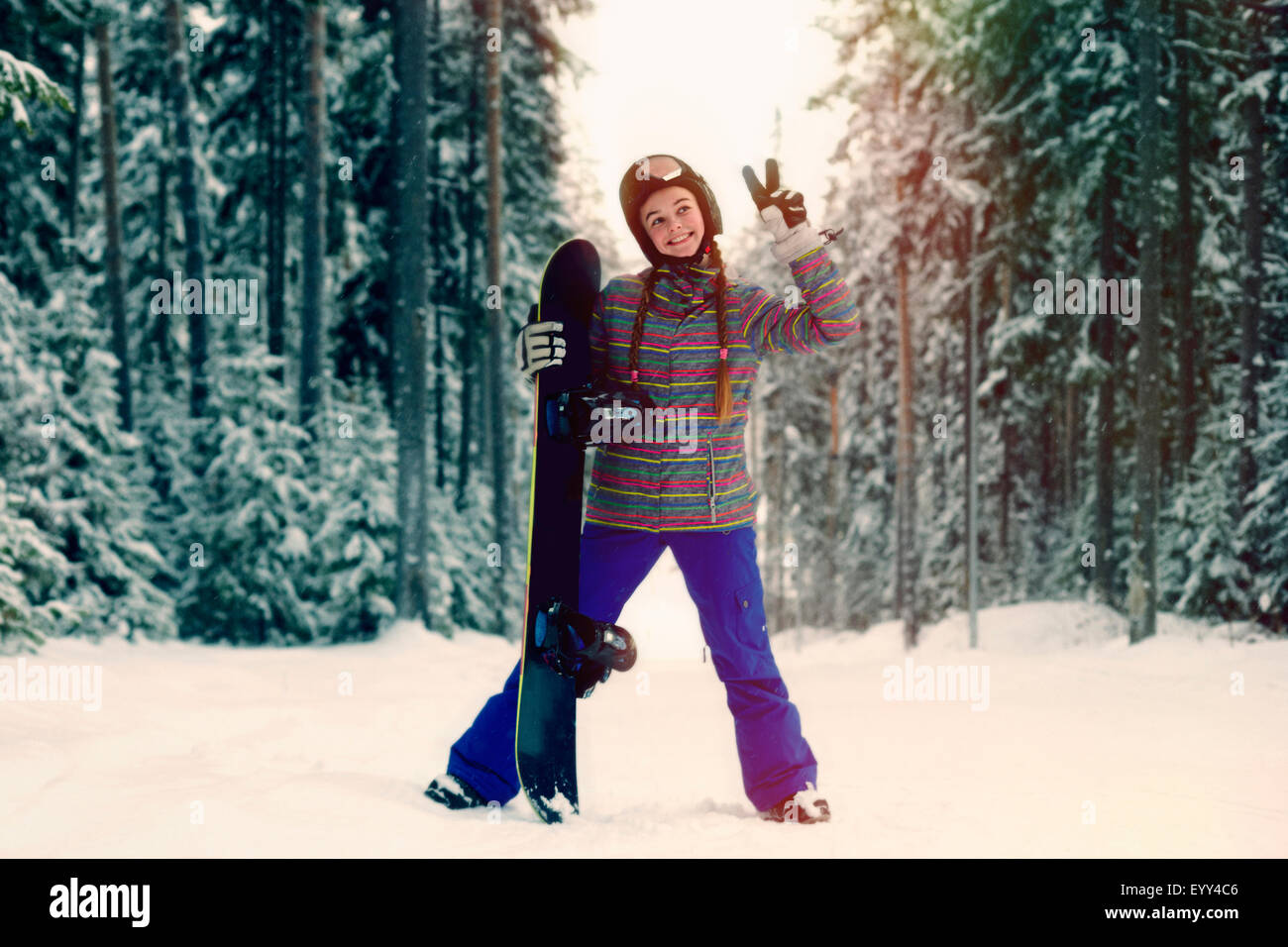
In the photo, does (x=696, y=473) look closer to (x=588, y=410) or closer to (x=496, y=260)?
(x=588, y=410)

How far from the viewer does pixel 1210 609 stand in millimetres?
14297

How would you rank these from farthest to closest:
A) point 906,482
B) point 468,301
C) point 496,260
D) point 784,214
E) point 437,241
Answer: point 468,301 → point 906,482 → point 437,241 → point 496,260 → point 784,214

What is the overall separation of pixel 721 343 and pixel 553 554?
109 centimetres

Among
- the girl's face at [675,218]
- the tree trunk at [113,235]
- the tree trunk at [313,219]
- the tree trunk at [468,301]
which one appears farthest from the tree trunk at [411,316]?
the girl's face at [675,218]

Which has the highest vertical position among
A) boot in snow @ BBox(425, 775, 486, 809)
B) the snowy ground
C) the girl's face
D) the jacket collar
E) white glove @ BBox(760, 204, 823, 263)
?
the girl's face

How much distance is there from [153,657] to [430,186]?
11716 mm

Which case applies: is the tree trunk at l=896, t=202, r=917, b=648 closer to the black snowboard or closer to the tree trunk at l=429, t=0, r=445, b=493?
the tree trunk at l=429, t=0, r=445, b=493

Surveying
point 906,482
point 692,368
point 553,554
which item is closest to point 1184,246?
point 906,482

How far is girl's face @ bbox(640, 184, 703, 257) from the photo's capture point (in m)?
4.34

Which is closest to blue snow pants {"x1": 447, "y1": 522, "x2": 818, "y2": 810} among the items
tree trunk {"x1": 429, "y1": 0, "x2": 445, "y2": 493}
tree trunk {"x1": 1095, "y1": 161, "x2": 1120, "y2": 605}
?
tree trunk {"x1": 1095, "y1": 161, "x2": 1120, "y2": 605}

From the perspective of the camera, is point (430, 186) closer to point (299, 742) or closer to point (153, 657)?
point (153, 657)

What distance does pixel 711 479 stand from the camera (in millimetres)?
4254

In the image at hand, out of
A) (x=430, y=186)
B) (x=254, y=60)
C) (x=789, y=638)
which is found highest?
(x=254, y=60)

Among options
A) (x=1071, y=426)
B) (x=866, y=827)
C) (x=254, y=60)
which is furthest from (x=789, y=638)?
(x=866, y=827)
